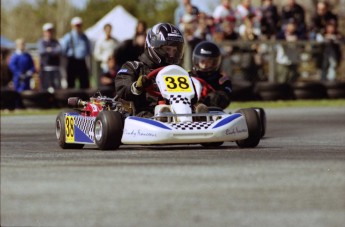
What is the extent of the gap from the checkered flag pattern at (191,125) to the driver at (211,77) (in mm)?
1537

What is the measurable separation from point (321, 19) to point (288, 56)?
901 mm

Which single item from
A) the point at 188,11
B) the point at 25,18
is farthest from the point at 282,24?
the point at 25,18

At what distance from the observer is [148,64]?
1033 cm

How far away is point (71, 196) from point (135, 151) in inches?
122

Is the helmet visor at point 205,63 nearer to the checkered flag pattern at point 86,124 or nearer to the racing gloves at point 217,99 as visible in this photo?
the racing gloves at point 217,99

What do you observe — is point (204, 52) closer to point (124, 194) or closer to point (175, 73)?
point (175, 73)

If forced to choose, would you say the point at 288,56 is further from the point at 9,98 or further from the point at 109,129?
the point at 109,129

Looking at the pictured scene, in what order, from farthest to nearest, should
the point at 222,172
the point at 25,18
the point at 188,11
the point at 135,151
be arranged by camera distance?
the point at 25,18
the point at 188,11
the point at 135,151
the point at 222,172

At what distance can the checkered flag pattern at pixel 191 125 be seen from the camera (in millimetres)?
9312

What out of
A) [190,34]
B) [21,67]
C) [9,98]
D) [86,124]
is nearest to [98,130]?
[86,124]

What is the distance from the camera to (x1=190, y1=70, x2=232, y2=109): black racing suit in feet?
36.1

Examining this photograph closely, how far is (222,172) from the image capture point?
766cm

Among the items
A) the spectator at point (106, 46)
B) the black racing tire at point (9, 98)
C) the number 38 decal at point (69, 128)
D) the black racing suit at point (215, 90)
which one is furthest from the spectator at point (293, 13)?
the number 38 decal at point (69, 128)

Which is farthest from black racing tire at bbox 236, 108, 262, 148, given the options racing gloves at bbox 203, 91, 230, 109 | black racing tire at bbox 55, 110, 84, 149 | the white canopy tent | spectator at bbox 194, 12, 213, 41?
the white canopy tent
